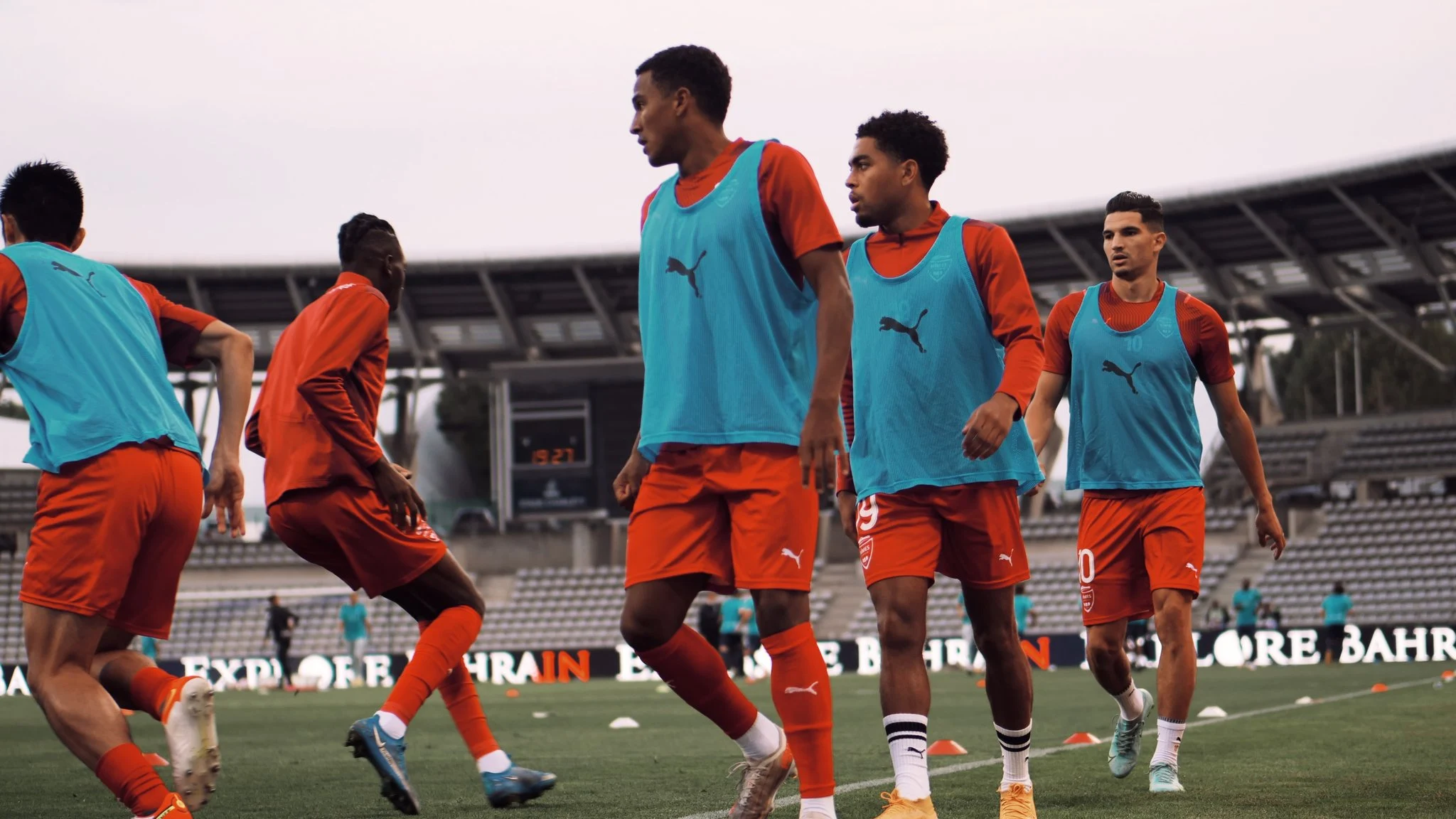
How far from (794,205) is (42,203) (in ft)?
7.47

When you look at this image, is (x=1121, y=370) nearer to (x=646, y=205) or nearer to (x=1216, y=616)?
(x=646, y=205)

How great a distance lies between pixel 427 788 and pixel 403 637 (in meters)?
35.5

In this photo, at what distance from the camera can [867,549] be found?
5254 millimetres

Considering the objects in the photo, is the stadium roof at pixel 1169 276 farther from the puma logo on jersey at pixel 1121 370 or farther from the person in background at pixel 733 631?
the puma logo on jersey at pixel 1121 370

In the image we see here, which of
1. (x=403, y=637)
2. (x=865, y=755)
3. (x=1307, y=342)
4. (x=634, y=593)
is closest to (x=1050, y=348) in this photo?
(x=865, y=755)

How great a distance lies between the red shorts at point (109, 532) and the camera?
4488 mm

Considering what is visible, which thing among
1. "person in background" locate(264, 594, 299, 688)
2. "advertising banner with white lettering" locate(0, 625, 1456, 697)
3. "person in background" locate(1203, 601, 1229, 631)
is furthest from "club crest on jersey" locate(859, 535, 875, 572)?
"person in background" locate(1203, 601, 1229, 631)

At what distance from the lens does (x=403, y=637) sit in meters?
41.8

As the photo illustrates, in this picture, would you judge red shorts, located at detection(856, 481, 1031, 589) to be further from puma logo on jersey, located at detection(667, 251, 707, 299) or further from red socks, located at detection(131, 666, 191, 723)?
red socks, located at detection(131, 666, 191, 723)

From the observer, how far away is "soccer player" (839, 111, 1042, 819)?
16.7 feet

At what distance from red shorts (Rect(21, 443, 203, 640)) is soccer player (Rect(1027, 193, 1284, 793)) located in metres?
3.43

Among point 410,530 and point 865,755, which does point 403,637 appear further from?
point 410,530

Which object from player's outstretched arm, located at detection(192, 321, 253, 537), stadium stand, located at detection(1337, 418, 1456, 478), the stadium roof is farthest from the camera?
stadium stand, located at detection(1337, 418, 1456, 478)

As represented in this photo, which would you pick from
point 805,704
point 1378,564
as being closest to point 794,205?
point 805,704
